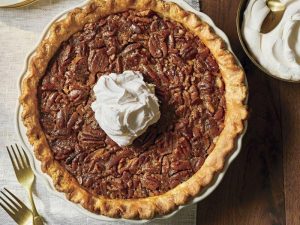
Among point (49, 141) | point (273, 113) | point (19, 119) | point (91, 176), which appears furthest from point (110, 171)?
point (273, 113)

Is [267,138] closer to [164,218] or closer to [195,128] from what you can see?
[195,128]

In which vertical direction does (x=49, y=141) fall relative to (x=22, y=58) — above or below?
below

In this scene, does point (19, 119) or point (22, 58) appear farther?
point (22, 58)

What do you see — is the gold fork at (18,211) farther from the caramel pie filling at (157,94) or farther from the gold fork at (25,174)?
the caramel pie filling at (157,94)

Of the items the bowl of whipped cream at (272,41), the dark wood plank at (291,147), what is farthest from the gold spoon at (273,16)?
the dark wood plank at (291,147)

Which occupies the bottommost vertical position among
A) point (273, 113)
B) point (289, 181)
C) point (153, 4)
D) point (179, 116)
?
point (289, 181)
